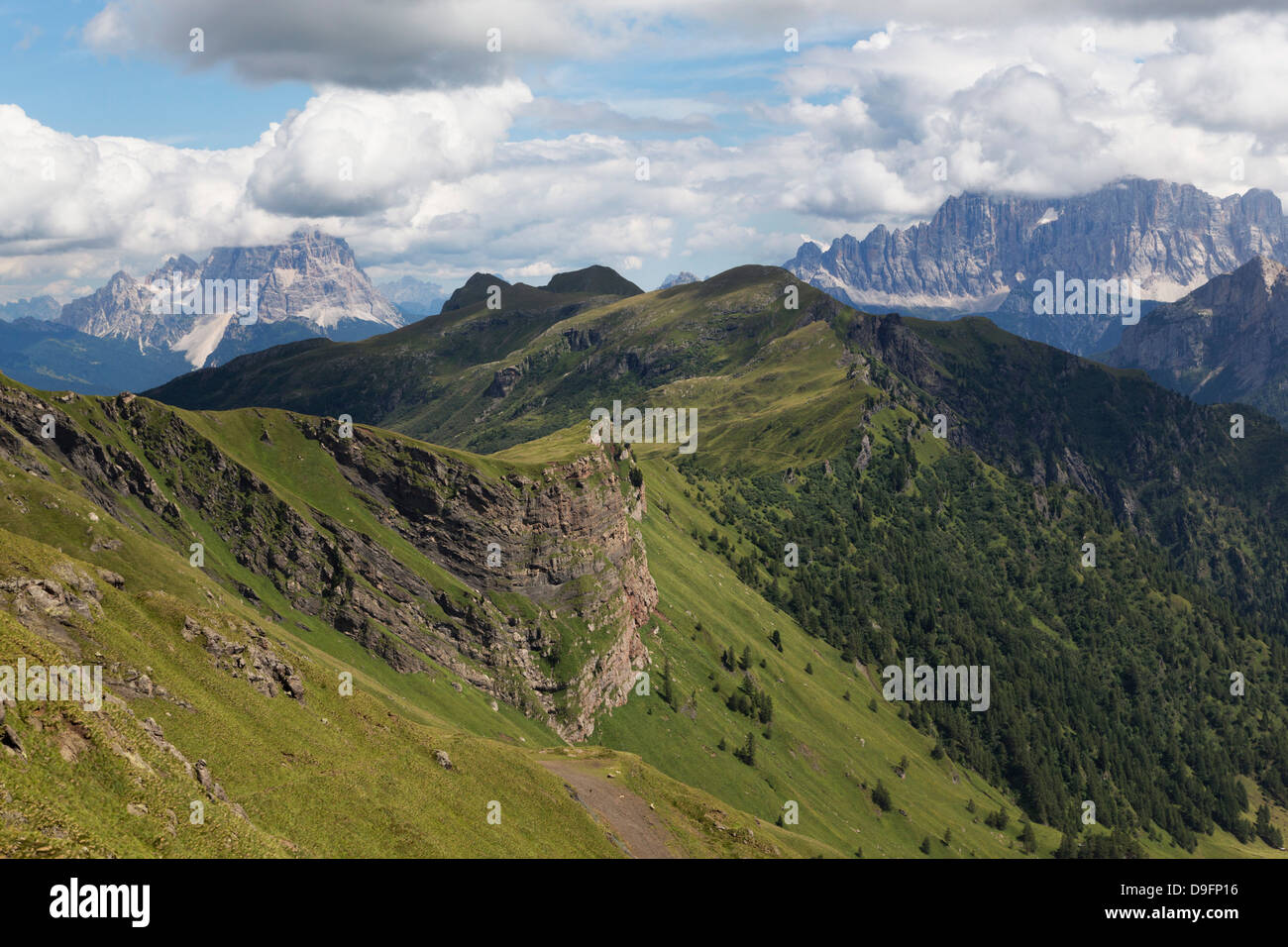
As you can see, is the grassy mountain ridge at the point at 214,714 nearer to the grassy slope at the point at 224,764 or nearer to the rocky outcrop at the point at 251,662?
the grassy slope at the point at 224,764

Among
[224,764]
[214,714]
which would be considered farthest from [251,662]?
[224,764]

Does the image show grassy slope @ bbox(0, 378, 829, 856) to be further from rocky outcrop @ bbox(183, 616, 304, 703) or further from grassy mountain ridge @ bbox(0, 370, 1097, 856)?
rocky outcrop @ bbox(183, 616, 304, 703)

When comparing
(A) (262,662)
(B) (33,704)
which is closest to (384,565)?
(A) (262,662)

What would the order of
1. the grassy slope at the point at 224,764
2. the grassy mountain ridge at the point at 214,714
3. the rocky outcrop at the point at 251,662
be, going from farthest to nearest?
1. the rocky outcrop at the point at 251,662
2. the grassy mountain ridge at the point at 214,714
3. the grassy slope at the point at 224,764

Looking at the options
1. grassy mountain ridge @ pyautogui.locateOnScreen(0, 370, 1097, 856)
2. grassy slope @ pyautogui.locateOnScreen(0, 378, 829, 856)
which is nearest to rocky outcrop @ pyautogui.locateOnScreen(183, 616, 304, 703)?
grassy mountain ridge @ pyautogui.locateOnScreen(0, 370, 1097, 856)

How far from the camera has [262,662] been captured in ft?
296

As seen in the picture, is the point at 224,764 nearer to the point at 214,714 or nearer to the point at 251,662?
the point at 214,714

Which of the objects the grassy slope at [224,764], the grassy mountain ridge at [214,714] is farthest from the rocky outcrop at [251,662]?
the grassy slope at [224,764]

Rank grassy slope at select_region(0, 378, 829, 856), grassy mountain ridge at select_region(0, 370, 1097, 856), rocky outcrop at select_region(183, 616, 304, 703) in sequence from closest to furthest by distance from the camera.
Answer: grassy slope at select_region(0, 378, 829, 856)
grassy mountain ridge at select_region(0, 370, 1097, 856)
rocky outcrop at select_region(183, 616, 304, 703)

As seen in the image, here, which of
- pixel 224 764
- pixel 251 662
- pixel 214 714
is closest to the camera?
pixel 224 764

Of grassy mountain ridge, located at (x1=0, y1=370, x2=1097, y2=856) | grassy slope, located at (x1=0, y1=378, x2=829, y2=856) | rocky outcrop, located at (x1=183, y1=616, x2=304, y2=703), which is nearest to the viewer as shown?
grassy slope, located at (x1=0, y1=378, x2=829, y2=856)
